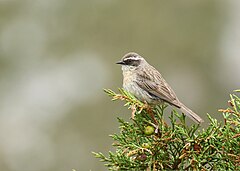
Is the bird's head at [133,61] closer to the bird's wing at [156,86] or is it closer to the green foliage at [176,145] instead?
the bird's wing at [156,86]

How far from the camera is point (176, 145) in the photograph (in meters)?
3.51

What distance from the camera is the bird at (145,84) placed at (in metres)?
5.26

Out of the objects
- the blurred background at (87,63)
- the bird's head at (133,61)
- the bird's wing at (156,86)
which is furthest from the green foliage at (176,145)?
the blurred background at (87,63)

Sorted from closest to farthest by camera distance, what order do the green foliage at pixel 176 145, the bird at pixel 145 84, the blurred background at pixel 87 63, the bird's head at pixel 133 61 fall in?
the green foliage at pixel 176 145 < the bird at pixel 145 84 < the bird's head at pixel 133 61 < the blurred background at pixel 87 63

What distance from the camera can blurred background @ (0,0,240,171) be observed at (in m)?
16.2

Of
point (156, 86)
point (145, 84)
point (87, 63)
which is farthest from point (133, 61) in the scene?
point (87, 63)

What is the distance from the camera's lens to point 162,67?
58.7ft

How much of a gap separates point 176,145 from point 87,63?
50.6 ft

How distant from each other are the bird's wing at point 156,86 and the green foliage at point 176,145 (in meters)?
1.54

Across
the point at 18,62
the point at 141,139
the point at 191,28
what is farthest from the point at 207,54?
the point at 141,139

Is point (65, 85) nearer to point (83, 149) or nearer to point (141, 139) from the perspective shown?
point (83, 149)

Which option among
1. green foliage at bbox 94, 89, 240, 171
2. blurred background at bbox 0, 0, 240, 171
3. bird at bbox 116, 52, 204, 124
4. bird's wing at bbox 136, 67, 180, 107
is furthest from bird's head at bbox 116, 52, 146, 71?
blurred background at bbox 0, 0, 240, 171

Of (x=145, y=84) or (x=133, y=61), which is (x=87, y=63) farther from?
(x=145, y=84)

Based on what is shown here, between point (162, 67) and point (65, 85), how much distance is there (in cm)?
278
